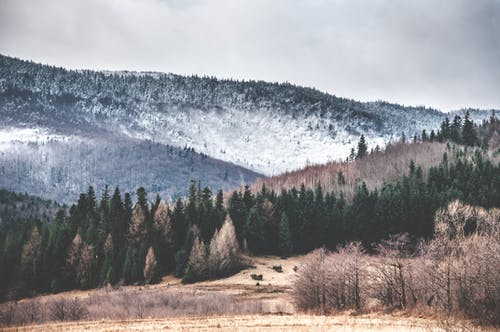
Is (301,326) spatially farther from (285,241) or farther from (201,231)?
(285,241)

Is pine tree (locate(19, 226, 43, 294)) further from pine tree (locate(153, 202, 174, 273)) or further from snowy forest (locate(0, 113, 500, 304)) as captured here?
pine tree (locate(153, 202, 174, 273))

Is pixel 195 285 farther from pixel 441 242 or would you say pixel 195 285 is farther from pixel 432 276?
pixel 432 276

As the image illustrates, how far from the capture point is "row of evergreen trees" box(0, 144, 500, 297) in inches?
4328

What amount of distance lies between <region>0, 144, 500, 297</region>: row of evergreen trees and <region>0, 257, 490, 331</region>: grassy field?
6.29 meters

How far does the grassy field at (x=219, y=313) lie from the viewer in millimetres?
41531

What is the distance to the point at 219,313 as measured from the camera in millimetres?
61781

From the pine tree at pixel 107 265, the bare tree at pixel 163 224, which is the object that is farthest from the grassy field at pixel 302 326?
the bare tree at pixel 163 224

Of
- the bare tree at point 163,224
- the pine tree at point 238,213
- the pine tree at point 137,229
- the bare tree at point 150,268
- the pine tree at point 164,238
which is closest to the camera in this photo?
the bare tree at point 150,268

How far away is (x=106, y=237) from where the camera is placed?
118m

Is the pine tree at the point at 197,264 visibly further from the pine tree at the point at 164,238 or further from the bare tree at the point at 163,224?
the bare tree at the point at 163,224

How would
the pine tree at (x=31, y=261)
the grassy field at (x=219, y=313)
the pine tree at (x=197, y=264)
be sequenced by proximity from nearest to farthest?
the grassy field at (x=219, y=313) < the pine tree at (x=197, y=264) < the pine tree at (x=31, y=261)

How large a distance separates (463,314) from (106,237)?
290 ft

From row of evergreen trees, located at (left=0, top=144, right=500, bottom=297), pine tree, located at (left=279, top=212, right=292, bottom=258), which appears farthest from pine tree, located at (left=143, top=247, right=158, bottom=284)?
pine tree, located at (left=279, top=212, right=292, bottom=258)

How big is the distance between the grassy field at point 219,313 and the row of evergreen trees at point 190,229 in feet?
20.6
